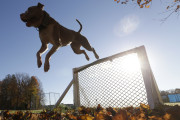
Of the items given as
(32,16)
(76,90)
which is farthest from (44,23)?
(76,90)

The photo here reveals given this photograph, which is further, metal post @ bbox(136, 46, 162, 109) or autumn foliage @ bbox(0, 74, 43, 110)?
autumn foliage @ bbox(0, 74, 43, 110)

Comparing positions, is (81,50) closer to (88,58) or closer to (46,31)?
(88,58)

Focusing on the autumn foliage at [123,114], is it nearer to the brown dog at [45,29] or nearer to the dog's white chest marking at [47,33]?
the brown dog at [45,29]

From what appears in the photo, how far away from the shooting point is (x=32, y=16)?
2.00 meters

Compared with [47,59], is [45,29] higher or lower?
higher

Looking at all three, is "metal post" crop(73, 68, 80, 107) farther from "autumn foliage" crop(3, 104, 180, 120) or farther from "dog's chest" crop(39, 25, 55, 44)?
"autumn foliage" crop(3, 104, 180, 120)

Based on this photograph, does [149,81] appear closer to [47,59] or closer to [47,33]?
[47,59]

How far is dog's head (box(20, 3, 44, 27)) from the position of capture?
1971 mm

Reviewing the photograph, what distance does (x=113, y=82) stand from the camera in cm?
335

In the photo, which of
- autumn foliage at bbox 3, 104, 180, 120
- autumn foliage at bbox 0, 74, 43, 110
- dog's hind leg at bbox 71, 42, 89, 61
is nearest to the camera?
autumn foliage at bbox 3, 104, 180, 120

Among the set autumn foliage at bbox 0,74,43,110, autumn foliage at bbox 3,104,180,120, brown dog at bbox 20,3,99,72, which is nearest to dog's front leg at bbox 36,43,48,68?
brown dog at bbox 20,3,99,72

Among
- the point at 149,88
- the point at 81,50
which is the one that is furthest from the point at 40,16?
the point at 149,88

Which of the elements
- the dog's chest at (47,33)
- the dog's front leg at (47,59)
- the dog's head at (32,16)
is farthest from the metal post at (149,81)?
the dog's head at (32,16)

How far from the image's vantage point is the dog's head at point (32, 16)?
6.47ft
